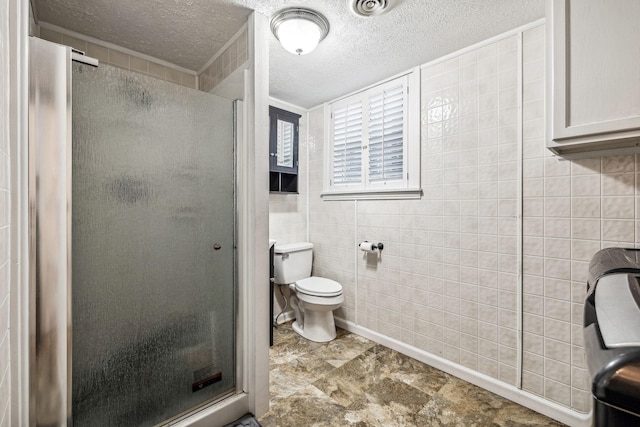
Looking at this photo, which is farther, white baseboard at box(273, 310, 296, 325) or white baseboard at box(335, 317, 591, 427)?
white baseboard at box(273, 310, 296, 325)

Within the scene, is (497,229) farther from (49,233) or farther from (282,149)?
(49,233)

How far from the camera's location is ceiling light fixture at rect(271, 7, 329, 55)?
5.00 ft

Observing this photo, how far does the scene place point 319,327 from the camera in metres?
2.46

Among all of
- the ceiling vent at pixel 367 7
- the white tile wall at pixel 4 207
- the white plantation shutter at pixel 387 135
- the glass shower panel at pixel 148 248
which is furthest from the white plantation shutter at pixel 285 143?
the white tile wall at pixel 4 207

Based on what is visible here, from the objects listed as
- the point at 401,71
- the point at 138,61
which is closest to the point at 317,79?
the point at 401,71

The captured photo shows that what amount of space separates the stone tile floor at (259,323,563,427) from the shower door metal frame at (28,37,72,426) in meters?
0.99

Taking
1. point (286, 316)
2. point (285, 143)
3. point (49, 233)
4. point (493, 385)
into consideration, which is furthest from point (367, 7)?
point (286, 316)

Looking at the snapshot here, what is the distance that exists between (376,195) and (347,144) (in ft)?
1.91

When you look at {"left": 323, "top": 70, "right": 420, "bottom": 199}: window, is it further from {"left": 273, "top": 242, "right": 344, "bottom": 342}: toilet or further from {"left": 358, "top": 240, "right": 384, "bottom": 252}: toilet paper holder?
{"left": 273, "top": 242, "right": 344, "bottom": 342}: toilet

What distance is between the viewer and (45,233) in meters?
1.07

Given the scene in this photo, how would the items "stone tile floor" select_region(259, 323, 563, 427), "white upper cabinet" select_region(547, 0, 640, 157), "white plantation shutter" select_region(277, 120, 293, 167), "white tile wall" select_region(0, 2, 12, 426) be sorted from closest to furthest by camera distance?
"white tile wall" select_region(0, 2, 12, 426) < "white upper cabinet" select_region(547, 0, 640, 157) < "stone tile floor" select_region(259, 323, 563, 427) < "white plantation shutter" select_region(277, 120, 293, 167)

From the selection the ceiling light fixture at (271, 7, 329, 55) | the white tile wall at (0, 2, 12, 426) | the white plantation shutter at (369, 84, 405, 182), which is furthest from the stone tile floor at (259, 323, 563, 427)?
the ceiling light fixture at (271, 7, 329, 55)

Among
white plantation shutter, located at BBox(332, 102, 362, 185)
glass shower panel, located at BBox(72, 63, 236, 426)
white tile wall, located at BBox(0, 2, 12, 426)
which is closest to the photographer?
white tile wall, located at BBox(0, 2, 12, 426)

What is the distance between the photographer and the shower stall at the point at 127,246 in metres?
1.08
